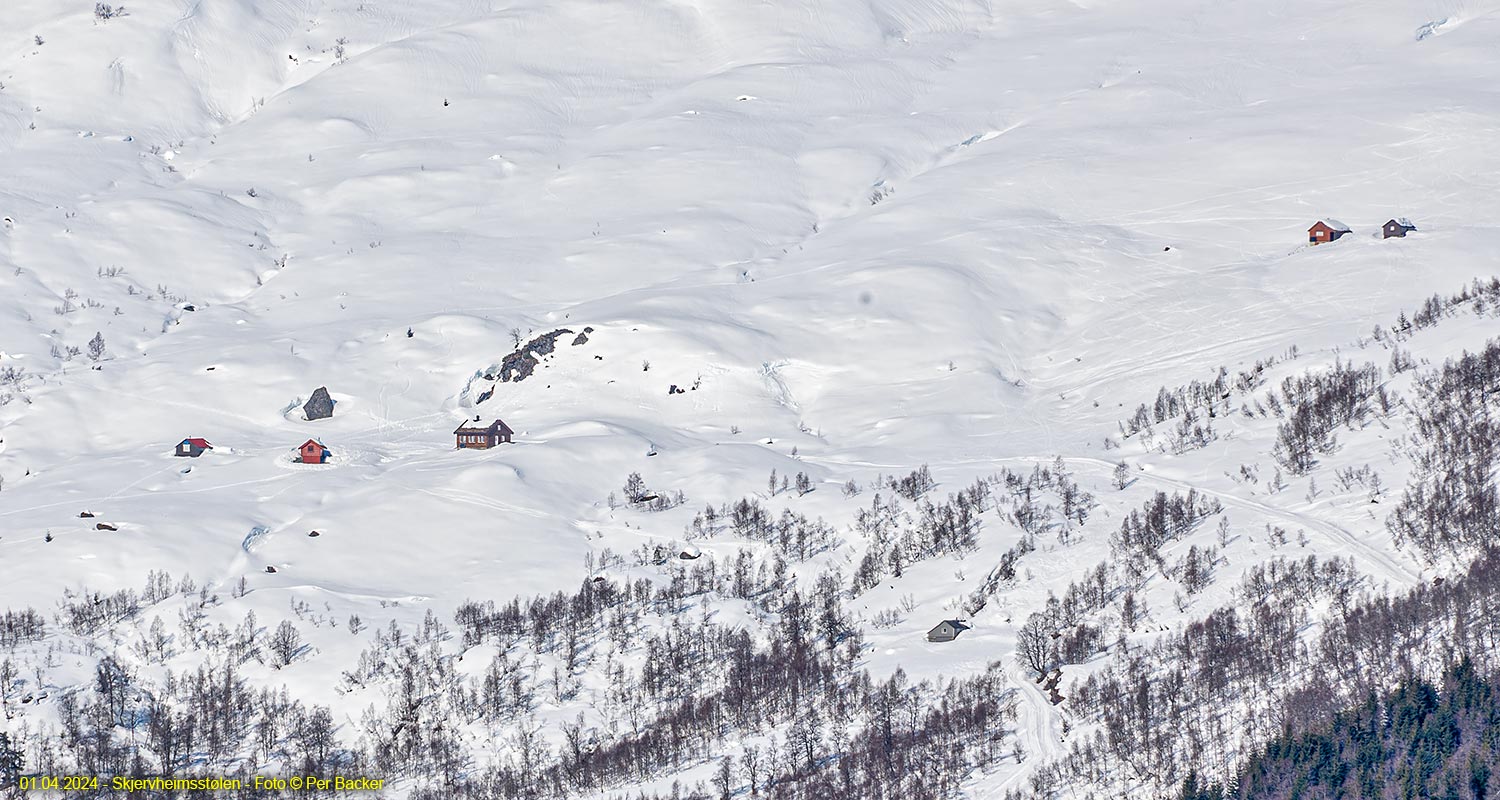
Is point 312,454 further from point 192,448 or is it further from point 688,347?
point 688,347

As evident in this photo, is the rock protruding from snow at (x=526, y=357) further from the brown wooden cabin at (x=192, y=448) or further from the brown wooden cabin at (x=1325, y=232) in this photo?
the brown wooden cabin at (x=1325, y=232)

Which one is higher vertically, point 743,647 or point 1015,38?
point 1015,38

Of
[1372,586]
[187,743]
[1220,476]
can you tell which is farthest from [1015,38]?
[187,743]

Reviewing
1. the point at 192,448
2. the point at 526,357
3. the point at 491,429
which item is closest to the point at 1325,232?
the point at 526,357

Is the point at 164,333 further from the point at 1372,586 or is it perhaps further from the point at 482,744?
the point at 1372,586

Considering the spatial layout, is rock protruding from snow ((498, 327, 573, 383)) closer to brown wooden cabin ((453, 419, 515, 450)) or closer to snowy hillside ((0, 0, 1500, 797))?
snowy hillside ((0, 0, 1500, 797))

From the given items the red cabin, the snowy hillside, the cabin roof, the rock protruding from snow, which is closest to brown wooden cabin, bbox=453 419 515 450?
the cabin roof
